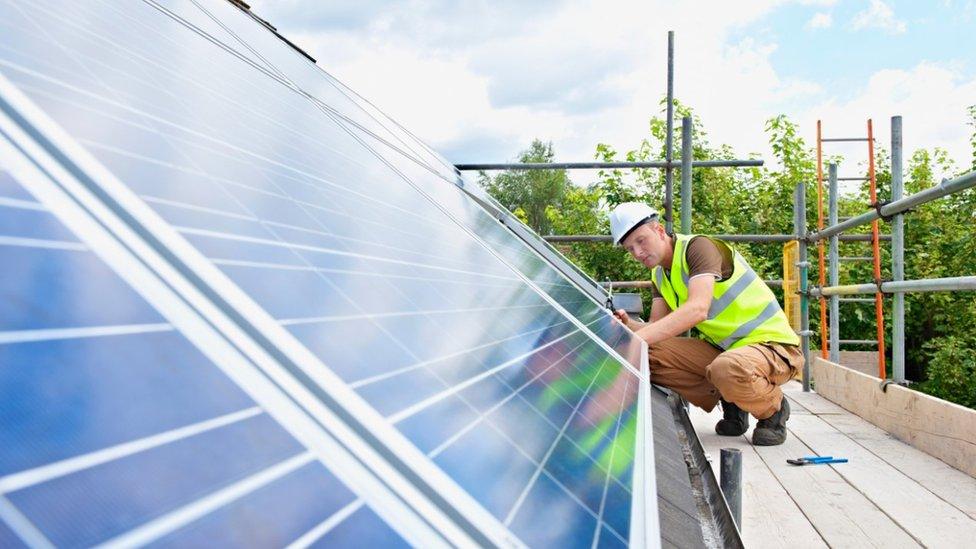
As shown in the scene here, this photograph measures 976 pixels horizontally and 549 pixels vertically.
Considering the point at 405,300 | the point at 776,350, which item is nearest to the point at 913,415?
the point at 776,350

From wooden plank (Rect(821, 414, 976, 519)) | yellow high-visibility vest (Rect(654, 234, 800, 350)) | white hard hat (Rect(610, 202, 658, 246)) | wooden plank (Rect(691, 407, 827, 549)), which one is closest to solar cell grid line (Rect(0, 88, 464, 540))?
wooden plank (Rect(691, 407, 827, 549))

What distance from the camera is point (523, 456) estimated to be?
0.97 meters

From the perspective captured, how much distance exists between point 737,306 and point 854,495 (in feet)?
4.95

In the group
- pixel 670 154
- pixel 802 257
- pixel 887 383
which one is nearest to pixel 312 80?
pixel 887 383

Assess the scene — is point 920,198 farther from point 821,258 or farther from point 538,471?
point 821,258

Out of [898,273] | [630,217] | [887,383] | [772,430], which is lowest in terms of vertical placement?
[772,430]

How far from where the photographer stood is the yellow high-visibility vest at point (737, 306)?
4.68 meters

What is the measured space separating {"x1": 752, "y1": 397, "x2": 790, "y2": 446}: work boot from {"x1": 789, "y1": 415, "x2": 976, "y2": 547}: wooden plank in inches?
5.2

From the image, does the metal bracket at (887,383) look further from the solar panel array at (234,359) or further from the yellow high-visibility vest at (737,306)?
the solar panel array at (234,359)

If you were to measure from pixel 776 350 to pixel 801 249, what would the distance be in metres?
2.87

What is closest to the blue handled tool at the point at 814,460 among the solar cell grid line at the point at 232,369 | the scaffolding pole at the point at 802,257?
the scaffolding pole at the point at 802,257

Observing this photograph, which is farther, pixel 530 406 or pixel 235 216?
pixel 530 406

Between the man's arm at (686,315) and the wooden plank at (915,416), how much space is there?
109cm

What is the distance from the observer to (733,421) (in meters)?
4.91
